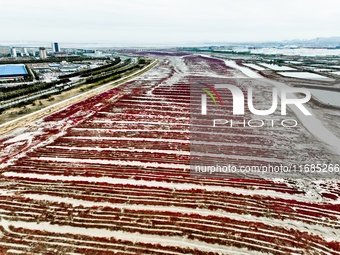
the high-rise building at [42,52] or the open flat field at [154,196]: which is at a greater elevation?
the high-rise building at [42,52]

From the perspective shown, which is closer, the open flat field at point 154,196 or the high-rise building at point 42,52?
the open flat field at point 154,196

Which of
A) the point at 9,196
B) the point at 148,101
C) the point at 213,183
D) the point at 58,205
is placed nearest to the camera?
the point at 58,205

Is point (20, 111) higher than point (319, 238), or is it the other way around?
point (20, 111)

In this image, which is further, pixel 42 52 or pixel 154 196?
pixel 42 52

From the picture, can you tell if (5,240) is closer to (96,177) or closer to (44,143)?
(96,177)

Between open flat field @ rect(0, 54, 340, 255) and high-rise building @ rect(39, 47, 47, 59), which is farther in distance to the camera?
high-rise building @ rect(39, 47, 47, 59)

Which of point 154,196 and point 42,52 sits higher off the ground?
point 42,52

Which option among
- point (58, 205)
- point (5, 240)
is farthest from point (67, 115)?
point (5, 240)

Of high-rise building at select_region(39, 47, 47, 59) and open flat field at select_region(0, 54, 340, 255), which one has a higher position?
high-rise building at select_region(39, 47, 47, 59)
